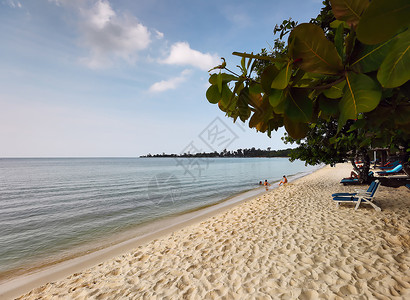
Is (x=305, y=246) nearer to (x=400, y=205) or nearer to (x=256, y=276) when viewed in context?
(x=256, y=276)

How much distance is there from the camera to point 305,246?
480 centimetres

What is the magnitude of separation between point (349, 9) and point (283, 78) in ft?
1.03

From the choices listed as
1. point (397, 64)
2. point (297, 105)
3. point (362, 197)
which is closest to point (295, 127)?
point (297, 105)

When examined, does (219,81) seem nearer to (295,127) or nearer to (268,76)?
(268,76)

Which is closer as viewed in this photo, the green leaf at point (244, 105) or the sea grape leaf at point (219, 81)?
the sea grape leaf at point (219, 81)

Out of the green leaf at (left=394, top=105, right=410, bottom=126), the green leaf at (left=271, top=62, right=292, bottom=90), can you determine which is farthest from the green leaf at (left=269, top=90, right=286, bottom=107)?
the green leaf at (left=394, top=105, right=410, bottom=126)

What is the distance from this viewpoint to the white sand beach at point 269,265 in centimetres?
339

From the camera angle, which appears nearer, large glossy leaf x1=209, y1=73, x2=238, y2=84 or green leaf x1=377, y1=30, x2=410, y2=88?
green leaf x1=377, y1=30, x2=410, y2=88

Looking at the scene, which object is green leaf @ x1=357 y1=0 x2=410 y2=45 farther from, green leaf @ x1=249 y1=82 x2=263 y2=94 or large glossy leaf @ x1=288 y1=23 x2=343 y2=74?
green leaf @ x1=249 y1=82 x2=263 y2=94

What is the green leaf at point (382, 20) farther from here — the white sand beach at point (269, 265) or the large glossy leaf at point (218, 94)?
the white sand beach at point (269, 265)

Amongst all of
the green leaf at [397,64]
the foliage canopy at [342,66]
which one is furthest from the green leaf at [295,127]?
the green leaf at [397,64]

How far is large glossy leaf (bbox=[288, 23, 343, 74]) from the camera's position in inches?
28.3

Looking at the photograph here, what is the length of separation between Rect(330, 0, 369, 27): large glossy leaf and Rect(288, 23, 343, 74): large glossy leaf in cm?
13

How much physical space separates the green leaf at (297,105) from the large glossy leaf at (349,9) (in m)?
0.31
